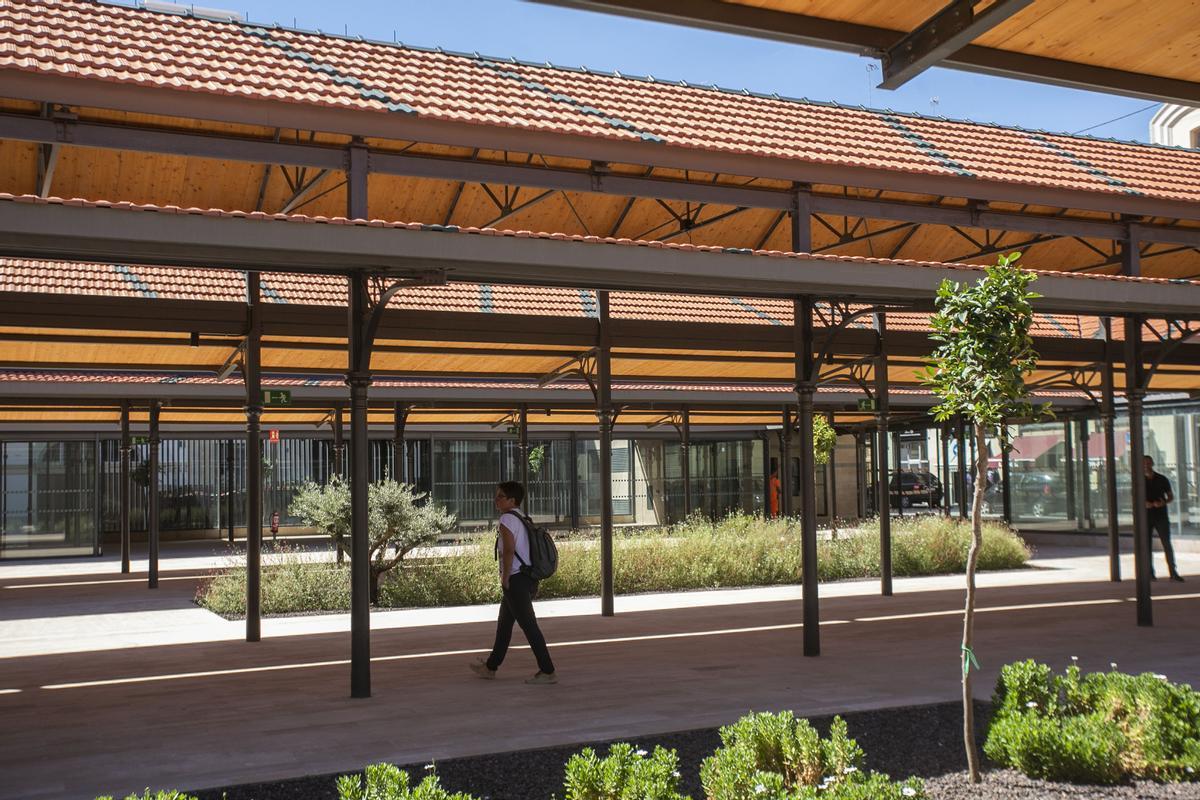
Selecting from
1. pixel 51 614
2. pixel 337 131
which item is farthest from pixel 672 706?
pixel 51 614

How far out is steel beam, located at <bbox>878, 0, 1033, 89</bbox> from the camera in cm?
459

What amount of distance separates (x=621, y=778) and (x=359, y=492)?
174 inches

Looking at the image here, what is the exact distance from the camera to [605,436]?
14.5 meters

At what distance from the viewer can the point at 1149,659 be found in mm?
9734

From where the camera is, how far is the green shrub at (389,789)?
452cm

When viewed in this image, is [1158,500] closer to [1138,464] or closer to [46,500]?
[1138,464]

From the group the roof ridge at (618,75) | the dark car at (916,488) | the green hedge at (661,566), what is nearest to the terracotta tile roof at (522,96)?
the roof ridge at (618,75)

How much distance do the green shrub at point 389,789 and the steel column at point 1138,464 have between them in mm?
9737

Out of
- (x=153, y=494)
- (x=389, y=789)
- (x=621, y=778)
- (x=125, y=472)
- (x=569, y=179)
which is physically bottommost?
(x=621, y=778)

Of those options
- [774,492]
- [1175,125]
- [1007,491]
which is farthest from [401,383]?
[1175,125]

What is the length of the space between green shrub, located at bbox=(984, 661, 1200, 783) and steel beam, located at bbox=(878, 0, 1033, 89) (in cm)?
359

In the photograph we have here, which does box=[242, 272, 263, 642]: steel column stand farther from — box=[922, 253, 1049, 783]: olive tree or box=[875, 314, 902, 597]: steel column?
box=[875, 314, 902, 597]: steel column

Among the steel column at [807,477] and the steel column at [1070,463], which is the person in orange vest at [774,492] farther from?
the steel column at [807,477]

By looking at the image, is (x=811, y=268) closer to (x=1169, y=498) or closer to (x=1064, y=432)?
(x=1169, y=498)
